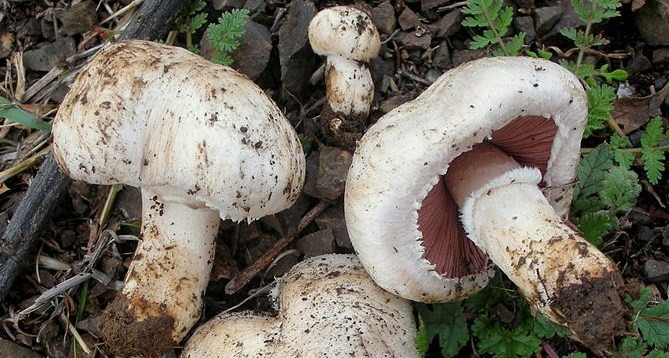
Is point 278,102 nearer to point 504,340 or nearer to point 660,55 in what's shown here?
point 504,340

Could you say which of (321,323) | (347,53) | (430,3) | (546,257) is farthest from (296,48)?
(546,257)

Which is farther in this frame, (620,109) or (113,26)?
(113,26)

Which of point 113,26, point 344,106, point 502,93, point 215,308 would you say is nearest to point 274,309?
point 215,308

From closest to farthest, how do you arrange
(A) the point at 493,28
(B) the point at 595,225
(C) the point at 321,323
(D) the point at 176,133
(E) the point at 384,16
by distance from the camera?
(D) the point at 176,133
(C) the point at 321,323
(B) the point at 595,225
(A) the point at 493,28
(E) the point at 384,16

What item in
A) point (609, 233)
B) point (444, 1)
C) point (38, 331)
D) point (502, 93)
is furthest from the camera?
point (444, 1)

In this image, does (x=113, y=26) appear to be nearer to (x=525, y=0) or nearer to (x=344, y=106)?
(x=344, y=106)
